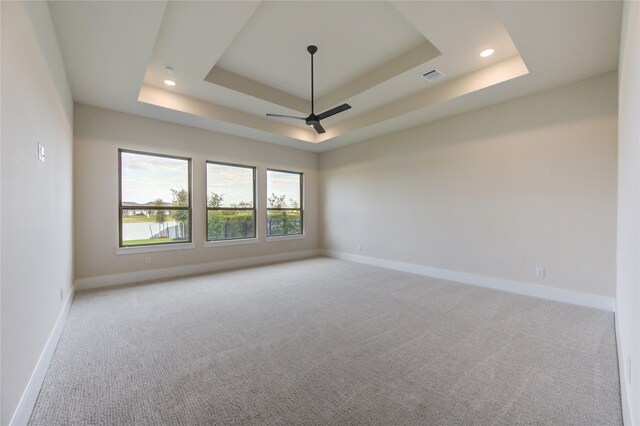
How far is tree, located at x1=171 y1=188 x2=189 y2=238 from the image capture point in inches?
201

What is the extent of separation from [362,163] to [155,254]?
4.76 meters

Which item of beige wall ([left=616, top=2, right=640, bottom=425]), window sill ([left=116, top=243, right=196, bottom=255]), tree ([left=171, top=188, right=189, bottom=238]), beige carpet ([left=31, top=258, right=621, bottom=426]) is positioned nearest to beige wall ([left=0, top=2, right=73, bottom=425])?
beige carpet ([left=31, top=258, right=621, bottom=426])

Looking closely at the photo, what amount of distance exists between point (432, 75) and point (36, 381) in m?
5.19

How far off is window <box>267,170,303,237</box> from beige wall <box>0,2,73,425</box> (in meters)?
4.12

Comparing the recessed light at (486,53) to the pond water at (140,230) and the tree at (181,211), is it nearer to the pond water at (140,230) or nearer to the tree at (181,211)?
the tree at (181,211)

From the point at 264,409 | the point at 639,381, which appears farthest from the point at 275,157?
the point at 639,381

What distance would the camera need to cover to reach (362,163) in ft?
20.9

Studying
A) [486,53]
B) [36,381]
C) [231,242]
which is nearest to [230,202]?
[231,242]

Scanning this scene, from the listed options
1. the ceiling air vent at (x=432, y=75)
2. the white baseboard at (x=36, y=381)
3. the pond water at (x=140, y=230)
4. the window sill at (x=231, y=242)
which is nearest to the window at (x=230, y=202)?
the window sill at (x=231, y=242)

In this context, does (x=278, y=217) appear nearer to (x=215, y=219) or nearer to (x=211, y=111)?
(x=215, y=219)

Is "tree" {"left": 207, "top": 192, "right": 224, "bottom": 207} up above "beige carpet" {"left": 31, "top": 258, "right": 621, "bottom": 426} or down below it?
above

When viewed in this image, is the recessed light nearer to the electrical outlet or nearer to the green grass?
the electrical outlet

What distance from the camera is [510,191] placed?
4078 millimetres

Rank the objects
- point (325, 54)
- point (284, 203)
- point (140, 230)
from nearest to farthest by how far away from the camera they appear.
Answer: point (325, 54) → point (140, 230) → point (284, 203)
